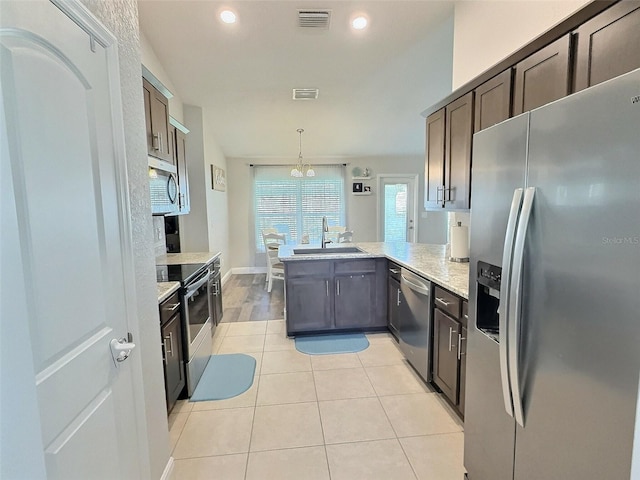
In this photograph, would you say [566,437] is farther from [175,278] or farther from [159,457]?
[175,278]

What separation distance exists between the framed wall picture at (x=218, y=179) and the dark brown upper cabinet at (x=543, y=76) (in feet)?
15.0

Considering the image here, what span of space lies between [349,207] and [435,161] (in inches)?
163

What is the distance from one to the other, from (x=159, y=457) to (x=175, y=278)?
117 cm

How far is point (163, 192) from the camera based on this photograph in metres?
2.65

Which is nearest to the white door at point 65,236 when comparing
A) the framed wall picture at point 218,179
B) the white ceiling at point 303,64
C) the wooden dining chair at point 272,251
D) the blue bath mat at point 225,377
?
the blue bath mat at point 225,377

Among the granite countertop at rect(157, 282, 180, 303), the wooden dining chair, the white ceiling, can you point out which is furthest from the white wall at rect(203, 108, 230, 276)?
the granite countertop at rect(157, 282, 180, 303)

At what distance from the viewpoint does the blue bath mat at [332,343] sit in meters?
3.15

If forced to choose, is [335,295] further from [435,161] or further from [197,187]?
[197,187]

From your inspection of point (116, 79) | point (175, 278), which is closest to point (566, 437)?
point (116, 79)

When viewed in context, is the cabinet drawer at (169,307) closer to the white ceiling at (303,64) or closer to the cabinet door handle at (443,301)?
the cabinet door handle at (443,301)

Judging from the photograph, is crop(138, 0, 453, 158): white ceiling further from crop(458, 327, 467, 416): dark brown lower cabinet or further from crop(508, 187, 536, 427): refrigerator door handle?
crop(458, 327, 467, 416): dark brown lower cabinet

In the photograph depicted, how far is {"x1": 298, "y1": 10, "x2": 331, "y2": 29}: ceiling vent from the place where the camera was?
2789 millimetres

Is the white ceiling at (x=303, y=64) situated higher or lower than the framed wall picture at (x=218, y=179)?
higher

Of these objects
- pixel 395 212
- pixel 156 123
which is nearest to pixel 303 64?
pixel 156 123
